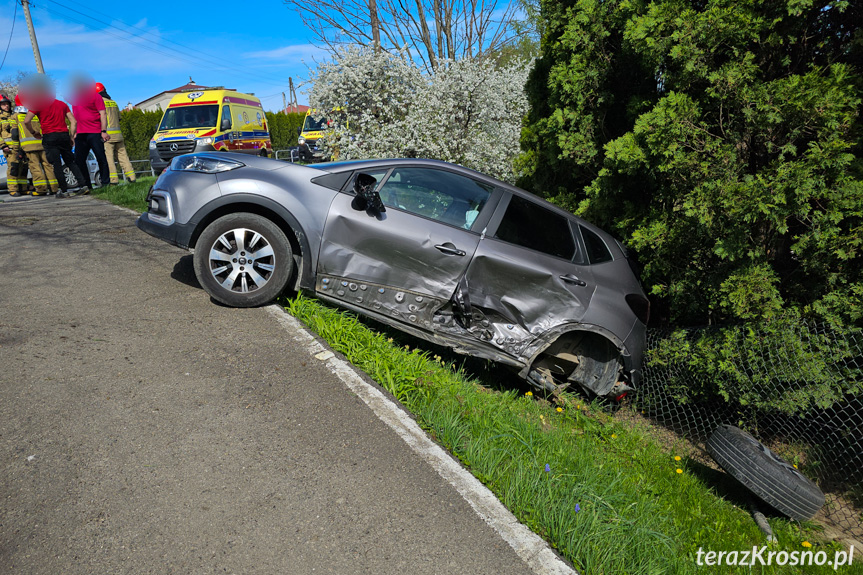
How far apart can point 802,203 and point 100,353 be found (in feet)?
17.4

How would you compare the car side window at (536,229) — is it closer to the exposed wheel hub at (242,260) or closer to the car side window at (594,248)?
the car side window at (594,248)

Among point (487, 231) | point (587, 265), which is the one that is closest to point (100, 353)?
point (487, 231)

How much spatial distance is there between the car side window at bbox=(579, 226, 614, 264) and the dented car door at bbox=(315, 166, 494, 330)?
109cm

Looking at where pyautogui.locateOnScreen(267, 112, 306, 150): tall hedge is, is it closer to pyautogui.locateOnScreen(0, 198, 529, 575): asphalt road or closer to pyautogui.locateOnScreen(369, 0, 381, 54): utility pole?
pyautogui.locateOnScreen(369, 0, 381, 54): utility pole

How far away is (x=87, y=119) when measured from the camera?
38.3 ft

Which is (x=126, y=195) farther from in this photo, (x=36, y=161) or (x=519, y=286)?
(x=519, y=286)

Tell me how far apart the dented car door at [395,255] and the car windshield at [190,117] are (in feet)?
45.4

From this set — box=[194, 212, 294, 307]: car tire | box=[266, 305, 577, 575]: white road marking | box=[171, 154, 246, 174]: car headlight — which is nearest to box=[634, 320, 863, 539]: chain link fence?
box=[266, 305, 577, 575]: white road marking

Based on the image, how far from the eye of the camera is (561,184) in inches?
270

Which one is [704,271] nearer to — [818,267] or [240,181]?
[818,267]

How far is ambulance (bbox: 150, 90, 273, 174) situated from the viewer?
53.3 feet

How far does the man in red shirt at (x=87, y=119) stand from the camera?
11602 mm

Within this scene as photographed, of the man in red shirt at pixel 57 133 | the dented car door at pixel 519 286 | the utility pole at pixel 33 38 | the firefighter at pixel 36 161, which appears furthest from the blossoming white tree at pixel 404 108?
the utility pole at pixel 33 38

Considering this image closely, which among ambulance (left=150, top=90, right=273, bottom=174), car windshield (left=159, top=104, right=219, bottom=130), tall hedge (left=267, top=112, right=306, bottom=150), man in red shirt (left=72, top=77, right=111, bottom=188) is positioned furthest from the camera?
tall hedge (left=267, top=112, right=306, bottom=150)
